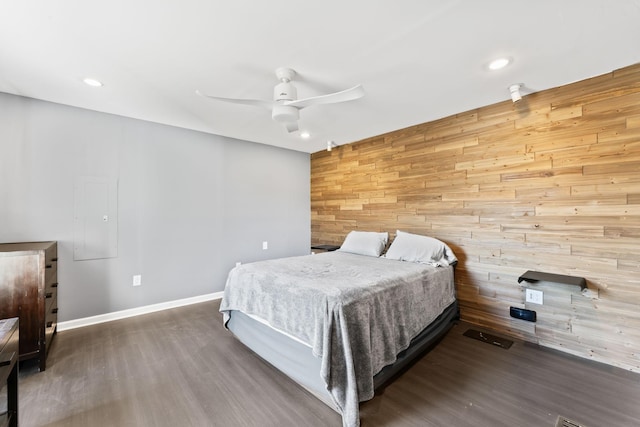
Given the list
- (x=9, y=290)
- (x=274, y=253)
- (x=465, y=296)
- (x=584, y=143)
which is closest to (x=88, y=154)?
(x=9, y=290)

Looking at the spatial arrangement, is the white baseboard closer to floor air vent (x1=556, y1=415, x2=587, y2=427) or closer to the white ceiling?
the white ceiling

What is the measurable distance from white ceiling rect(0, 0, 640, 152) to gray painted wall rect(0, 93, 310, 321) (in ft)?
1.42

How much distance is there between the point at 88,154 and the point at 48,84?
0.80m

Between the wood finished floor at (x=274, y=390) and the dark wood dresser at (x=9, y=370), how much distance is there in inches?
18.6

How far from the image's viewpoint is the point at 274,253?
4781mm

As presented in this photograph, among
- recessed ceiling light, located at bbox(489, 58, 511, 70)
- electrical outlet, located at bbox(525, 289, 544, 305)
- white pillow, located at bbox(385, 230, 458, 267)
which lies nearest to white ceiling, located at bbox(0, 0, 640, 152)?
recessed ceiling light, located at bbox(489, 58, 511, 70)

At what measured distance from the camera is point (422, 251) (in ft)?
10.3

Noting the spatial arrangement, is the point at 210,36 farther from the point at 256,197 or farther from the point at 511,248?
the point at 511,248

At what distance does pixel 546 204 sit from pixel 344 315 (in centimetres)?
231

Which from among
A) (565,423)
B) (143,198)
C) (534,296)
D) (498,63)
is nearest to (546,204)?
(534,296)

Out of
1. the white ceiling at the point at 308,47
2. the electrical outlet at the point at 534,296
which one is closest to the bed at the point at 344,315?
the electrical outlet at the point at 534,296

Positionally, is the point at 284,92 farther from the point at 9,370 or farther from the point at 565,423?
the point at 565,423

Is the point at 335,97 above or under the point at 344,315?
above

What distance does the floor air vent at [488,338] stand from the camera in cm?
264
